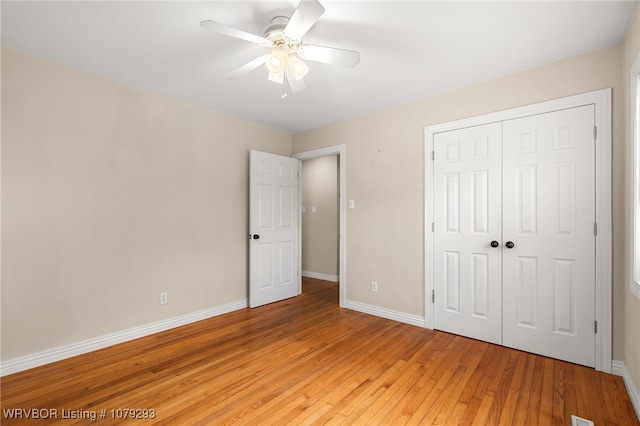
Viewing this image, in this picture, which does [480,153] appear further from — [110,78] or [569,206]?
[110,78]

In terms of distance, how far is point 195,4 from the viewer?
184cm

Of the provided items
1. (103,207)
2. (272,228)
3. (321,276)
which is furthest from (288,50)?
(321,276)

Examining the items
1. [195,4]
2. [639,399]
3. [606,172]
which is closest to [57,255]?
[195,4]

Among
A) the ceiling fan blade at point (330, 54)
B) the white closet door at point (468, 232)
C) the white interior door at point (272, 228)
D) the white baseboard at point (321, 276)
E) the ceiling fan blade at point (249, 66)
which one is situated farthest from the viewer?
the white baseboard at point (321, 276)

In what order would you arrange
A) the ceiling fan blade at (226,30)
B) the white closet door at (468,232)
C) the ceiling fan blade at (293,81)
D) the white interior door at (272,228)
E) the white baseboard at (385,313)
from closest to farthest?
the ceiling fan blade at (226,30), the ceiling fan blade at (293,81), the white closet door at (468,232), the white baseboard at (385,313), the white interior door at (272,228)

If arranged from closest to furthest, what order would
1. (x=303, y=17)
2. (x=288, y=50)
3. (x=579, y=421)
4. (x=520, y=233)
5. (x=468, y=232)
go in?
1. (x=303, y=17)
2. (x=579, y=421)
3. (x=288, y=50)
4. (x=520, y=233)
5. (x=468, y=232)

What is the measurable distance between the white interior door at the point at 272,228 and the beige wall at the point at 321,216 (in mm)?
1172

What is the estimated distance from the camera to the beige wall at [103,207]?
7.76 feet

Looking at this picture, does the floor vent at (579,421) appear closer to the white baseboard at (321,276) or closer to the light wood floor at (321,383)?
the light wood floor at (321,383)

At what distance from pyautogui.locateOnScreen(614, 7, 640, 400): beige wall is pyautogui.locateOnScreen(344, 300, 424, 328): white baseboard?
1.58m

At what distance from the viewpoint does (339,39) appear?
220 cm

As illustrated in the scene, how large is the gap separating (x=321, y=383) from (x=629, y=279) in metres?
2.27

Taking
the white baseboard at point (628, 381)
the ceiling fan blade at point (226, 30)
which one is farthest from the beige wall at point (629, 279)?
the ceiling fan blade at point (226, 30)

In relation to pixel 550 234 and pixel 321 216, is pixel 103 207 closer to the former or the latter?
pixel 321 216
